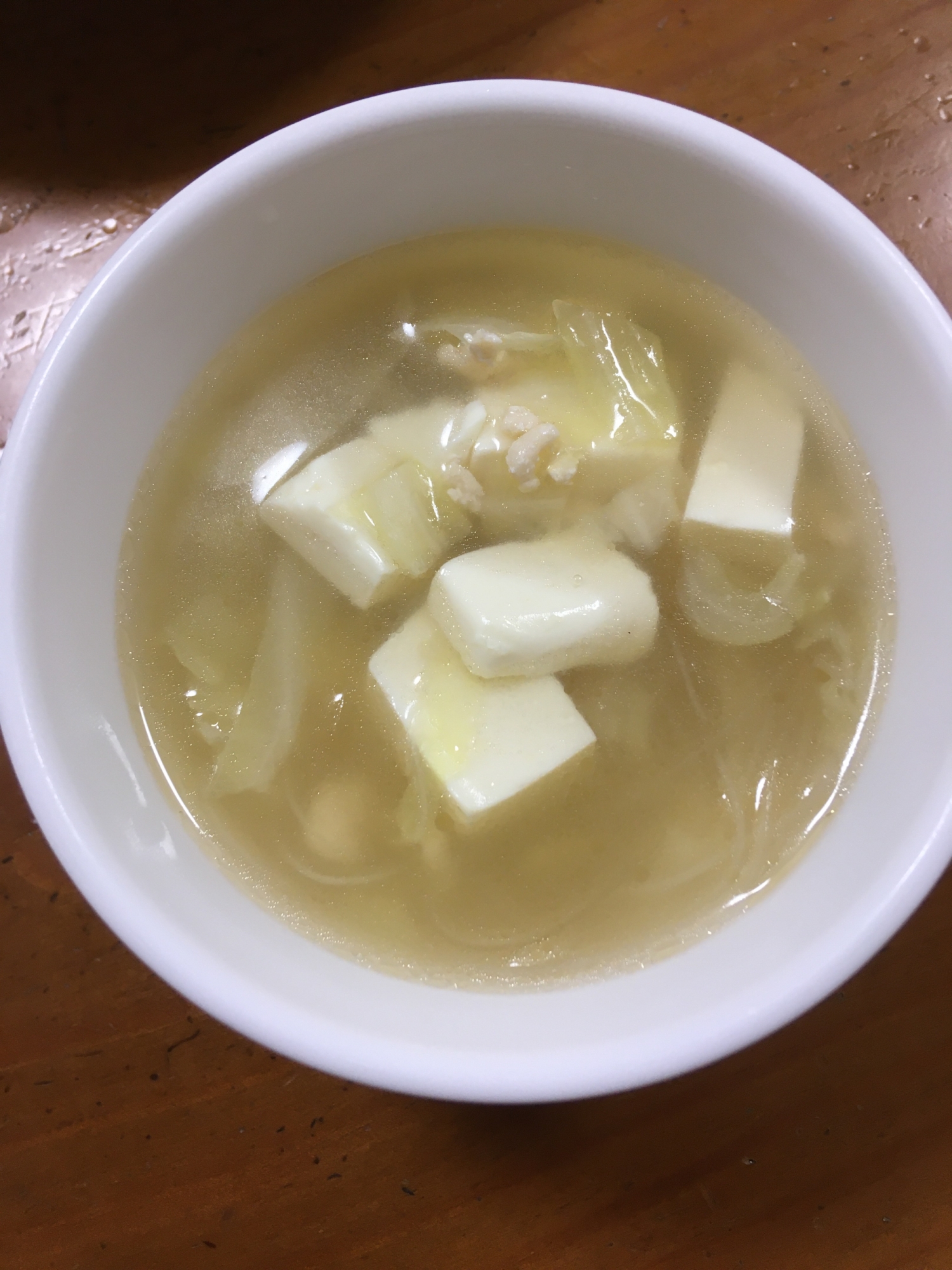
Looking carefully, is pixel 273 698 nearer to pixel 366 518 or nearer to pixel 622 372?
pixel 366 518

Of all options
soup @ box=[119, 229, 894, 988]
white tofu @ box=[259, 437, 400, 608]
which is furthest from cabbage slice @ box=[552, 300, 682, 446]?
white tofu @ box=[259, 437, 400, 608]

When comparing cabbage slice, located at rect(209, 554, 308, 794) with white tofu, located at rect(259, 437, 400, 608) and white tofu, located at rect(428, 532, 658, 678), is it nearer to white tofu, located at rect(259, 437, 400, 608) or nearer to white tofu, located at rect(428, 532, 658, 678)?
white tofu, located at rect(259, 437, 400, 608)

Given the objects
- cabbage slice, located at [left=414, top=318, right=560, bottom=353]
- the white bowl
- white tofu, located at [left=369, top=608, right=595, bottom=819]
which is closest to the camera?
the white bowl

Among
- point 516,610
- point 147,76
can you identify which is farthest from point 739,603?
point 147,76

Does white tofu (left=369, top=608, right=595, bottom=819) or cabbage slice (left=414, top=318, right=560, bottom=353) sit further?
cabbage slice (left=414, top=318, right=560, bottom=353)

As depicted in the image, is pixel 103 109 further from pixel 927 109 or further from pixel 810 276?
pixel 927 109
